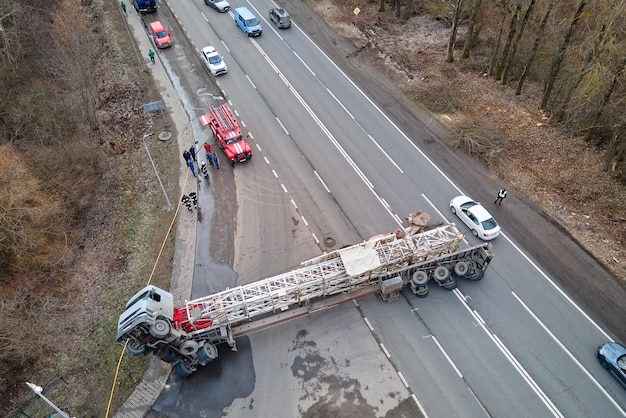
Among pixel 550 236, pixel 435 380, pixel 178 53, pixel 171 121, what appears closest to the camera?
pixel 435 380

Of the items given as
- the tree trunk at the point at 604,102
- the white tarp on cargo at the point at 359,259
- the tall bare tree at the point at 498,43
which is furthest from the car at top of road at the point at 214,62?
the tree trunk at the point at 604,102

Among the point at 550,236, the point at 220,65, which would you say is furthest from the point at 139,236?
the point at 550,236

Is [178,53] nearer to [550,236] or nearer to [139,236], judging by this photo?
[139,236]

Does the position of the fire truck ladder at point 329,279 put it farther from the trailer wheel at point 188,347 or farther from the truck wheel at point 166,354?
the truck wheel at point 166,354

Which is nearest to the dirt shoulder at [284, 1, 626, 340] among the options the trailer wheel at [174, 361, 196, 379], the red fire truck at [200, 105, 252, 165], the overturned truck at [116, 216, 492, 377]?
the overturned truck at [116, 216, 492, 377]

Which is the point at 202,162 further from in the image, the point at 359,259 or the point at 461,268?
the point at 461,268

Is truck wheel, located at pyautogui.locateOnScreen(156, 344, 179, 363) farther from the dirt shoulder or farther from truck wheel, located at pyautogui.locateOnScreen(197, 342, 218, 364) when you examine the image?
the dirt shoulder
